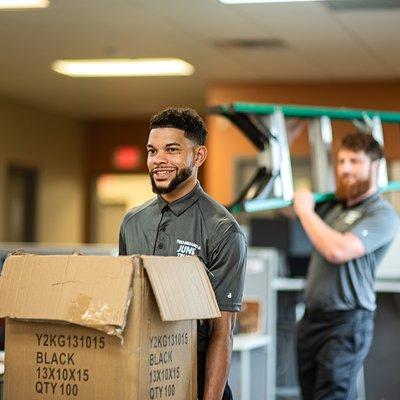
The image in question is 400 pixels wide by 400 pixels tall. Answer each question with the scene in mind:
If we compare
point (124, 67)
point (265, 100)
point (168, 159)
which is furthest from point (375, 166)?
point (265, 100)

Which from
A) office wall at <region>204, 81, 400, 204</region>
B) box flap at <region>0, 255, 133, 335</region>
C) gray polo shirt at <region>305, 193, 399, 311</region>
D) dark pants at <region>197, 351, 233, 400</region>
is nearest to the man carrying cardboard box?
dark pants at <region>197, 351, 233, 400</region>

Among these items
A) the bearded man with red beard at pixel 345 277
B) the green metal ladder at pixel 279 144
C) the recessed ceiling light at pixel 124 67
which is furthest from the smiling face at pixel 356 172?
the recessed ceiling light at pixel 124 67

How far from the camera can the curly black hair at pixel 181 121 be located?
2482 mm

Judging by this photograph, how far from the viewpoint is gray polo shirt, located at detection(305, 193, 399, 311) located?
3.61 metres

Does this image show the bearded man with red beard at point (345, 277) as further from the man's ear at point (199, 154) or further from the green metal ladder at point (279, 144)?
the man's ear at point (199, 154)

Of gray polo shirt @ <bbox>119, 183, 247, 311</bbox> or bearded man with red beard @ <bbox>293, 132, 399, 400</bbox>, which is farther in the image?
bearded man with red beard @ <bbox>293, 132, 399, 400</bbox>

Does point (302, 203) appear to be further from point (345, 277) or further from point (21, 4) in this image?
point (21, 4)

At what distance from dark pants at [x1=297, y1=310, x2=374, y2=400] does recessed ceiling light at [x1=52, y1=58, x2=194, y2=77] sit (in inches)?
186

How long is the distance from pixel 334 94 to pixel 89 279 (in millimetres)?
6939

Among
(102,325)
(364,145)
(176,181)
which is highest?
(364,145)

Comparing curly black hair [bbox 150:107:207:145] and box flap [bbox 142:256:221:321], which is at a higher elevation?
curly black hair [bbox 150:107:207:145]

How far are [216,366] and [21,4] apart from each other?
426 centimetres

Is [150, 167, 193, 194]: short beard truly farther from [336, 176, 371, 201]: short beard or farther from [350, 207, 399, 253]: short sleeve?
[336, 176, 371, 201]: short beard

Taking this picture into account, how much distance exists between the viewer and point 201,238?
2.46 meters
